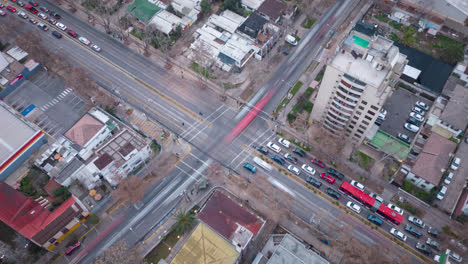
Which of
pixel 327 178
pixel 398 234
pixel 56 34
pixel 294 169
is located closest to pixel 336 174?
pixel 327 178

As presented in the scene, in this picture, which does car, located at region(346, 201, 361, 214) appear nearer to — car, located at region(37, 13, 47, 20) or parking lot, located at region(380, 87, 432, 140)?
parking lot, located at region(380, 87, 432, 140)

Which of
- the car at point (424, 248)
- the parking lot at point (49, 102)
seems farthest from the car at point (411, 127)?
the parking lot at point (49, 102)

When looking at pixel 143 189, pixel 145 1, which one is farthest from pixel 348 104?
pixel 145 1

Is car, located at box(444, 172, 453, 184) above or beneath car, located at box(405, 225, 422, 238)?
above

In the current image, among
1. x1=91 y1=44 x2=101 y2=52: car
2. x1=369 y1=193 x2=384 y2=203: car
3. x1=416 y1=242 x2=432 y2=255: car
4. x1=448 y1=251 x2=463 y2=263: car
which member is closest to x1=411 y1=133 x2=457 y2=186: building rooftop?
x1=369 y1=193 x2=384 y2=203: car

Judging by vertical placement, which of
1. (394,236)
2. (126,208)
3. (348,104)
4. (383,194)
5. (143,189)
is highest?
(348,104)

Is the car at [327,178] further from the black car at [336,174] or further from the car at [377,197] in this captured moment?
the car at [377,197]

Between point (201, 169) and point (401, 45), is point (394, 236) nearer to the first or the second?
point (201, 169)

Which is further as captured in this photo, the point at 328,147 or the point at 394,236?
the point at 328,147
